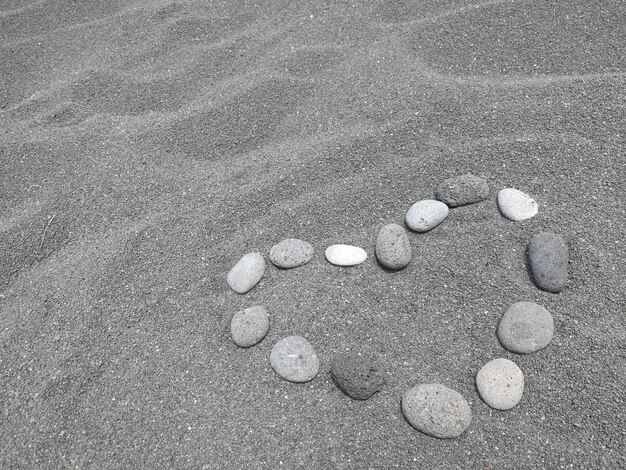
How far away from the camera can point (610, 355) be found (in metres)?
1.25

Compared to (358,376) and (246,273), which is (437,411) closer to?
(358,376)

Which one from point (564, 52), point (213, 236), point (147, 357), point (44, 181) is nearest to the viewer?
point (147, 357)

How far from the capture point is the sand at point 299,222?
1.24m

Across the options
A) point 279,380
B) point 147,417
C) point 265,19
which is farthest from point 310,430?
point 265,19

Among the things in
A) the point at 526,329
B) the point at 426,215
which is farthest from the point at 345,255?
the point at 526,329

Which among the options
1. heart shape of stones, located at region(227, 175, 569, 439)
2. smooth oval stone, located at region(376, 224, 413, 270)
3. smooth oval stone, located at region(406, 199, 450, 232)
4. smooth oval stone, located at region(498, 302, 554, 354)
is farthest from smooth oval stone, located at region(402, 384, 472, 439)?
smooth oval stone, located at region(406, 199, 450, 232)

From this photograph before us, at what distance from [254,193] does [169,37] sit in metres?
0.93

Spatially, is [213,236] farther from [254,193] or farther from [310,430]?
[310,430]

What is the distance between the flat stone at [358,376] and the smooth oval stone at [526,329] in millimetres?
308

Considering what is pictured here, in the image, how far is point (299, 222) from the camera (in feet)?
5.16

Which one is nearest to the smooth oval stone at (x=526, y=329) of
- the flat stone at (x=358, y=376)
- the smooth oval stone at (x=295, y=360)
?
the flat stone at (x=358, y=376)

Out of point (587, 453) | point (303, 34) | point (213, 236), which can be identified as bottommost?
point (587, 453)

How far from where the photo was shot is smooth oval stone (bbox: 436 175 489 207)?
1540mm

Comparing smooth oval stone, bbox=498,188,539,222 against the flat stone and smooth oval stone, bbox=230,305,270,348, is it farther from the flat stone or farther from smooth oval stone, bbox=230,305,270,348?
smooth oval stone, bbox=230,305,270,348
